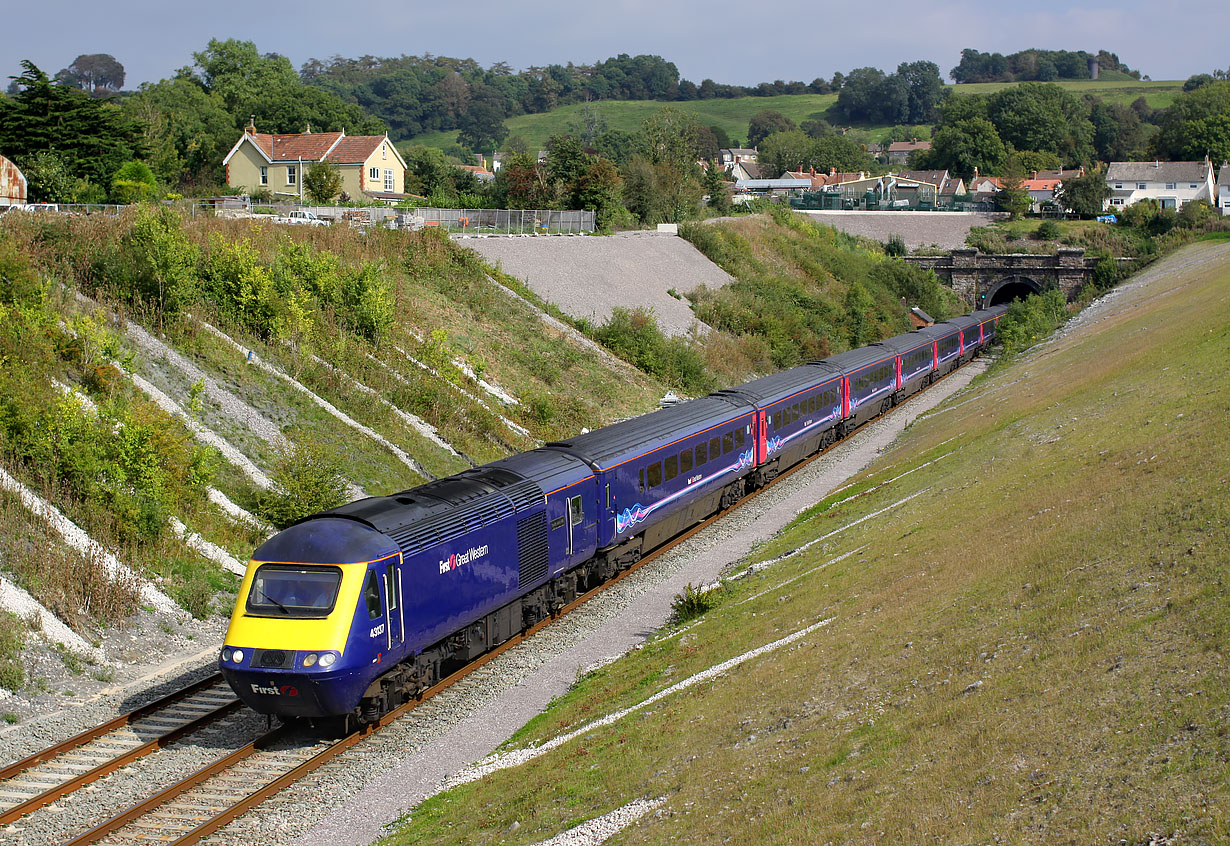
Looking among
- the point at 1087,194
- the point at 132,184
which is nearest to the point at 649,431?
the point at 132,184

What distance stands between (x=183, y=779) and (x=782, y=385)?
24.0m

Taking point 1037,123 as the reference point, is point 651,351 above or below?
below

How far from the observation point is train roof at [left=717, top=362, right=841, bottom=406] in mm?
31453

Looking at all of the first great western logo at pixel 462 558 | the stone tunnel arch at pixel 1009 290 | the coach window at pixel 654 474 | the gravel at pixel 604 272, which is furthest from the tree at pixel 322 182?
the stone tunnel arch at pixel 1009 290

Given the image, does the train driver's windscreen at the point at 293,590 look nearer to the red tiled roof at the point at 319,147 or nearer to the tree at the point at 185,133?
the tree at the point at 185,133

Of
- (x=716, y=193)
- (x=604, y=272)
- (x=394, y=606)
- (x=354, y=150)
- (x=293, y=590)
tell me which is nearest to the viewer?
(x=293, y=590)

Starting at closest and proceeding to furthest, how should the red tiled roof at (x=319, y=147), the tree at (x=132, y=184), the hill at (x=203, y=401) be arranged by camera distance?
the hill at (x=203, y=401), the tree at (x=132, y=184), the red tiled roof at (x=319, y=147)

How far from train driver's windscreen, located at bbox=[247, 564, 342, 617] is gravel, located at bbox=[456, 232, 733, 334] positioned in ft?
116

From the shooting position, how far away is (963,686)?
430 inches

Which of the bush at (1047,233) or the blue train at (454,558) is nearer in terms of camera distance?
the blue train at (454,558)

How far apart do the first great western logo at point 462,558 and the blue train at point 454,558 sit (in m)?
0.02

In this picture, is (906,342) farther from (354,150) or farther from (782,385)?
(354,150)

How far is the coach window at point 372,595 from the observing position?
47.4ft

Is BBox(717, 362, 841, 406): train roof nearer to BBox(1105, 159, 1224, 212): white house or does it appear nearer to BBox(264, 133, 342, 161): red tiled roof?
BBox(264, 133, 342, 161): red tiled roof
